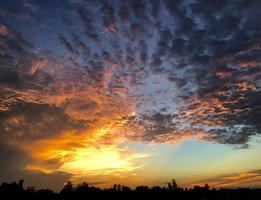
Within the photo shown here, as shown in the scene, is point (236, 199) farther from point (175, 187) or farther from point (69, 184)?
point (69, 184)

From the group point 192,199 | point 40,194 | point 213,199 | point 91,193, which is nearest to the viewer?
point 40,194

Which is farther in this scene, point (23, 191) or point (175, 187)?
point (175, 187)

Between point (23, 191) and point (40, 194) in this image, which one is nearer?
point (23, 191)

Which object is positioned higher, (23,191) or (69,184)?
(69,184)

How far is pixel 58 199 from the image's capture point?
410 feet

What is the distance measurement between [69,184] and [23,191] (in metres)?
49.1

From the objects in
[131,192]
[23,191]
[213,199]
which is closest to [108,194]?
[131,192]

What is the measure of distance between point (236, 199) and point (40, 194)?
131m

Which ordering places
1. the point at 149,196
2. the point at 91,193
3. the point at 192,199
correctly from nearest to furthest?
the point at 91,193 → the point at 149,196 → the point at 192,199

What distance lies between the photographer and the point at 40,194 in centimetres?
12412

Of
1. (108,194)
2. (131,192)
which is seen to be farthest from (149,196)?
(108,194)

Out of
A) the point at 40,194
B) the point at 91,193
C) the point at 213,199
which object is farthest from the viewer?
the point at 213,199

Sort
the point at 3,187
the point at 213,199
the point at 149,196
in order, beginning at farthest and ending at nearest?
the point at 213,199 → the point at 149,196 → the point at 3,187

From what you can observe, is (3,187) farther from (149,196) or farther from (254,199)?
(254,199)
